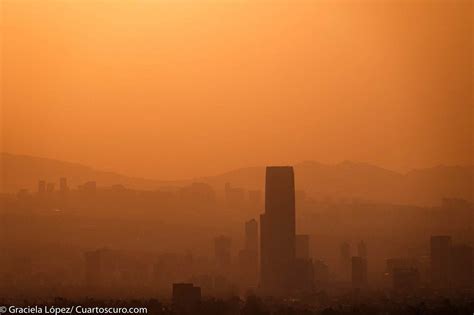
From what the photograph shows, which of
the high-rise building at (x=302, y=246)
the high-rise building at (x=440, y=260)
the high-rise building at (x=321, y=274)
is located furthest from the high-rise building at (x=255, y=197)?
the high-rise building at (x=440, y=260)

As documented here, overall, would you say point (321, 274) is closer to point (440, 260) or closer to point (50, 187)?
point (440, 260)

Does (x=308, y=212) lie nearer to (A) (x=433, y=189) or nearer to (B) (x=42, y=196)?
(A) (x=433, y=189)

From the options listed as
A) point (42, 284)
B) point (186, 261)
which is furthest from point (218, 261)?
point (42, 284)

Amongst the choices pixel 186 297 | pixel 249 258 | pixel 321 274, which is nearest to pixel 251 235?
pixel 249 258

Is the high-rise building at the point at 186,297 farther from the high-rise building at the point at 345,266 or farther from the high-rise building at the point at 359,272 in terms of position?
the high-rise building at the point at 345,266

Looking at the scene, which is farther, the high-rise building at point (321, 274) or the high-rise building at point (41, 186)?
the high-rise building at point (321, 274)

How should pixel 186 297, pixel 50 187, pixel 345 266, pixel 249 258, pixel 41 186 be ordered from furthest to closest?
pixel 249 258 < pixel 345 266 < pixel 50 187 < pixel 41 186 < pixel 186 297

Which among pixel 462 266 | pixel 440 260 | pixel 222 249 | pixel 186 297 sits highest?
pixel 222 249
